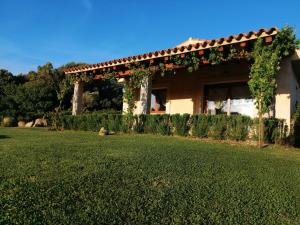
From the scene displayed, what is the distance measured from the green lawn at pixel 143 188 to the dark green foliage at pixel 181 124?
12.4ft

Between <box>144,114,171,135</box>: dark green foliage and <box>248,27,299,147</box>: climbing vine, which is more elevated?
<box>248,27,299,147</box>: climbing vine

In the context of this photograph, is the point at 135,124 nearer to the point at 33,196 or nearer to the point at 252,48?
the point at 252,48

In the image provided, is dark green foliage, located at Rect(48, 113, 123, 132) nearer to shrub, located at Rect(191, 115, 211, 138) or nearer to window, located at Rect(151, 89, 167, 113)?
shrub, located at Rect(191, 115, 211, 138)

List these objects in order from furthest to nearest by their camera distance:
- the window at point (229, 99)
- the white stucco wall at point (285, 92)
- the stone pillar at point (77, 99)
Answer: the stone pillar at point (77, 99) → the window at point (229, 99) → the white stucco wall at point (285, 92)

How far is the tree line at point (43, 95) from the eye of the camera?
2099 centimetres

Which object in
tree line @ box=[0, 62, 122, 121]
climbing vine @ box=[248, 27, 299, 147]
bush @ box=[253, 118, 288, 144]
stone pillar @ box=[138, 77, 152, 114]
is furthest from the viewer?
tree line @ box=[0, 62, 122, 121]

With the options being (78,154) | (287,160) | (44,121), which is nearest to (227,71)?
(287,160)

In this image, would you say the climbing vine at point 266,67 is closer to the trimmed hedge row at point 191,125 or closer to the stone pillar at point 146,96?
the trimmed hedge row at point 191,125

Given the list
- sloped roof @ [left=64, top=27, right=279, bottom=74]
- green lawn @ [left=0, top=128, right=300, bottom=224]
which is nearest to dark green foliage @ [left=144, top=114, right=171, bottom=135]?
sloped roof @ [left=64, top=27, right=279, bottom=74]

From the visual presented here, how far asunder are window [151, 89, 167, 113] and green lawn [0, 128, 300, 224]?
9113 millimetres

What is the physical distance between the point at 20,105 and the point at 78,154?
17744 mm

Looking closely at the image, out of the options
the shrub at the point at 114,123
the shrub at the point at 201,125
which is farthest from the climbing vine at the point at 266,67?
the shrub at the point at 114,123

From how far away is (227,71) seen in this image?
466 inches

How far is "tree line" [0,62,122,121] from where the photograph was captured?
68.9 feet
